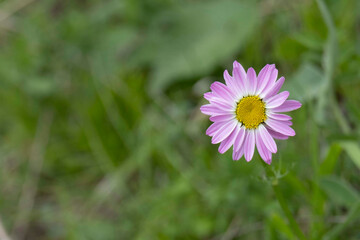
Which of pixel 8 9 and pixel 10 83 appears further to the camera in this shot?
pixel 8 9

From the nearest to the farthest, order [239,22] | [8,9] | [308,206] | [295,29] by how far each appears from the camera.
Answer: [308,206], [295,29], [239,22], [8,9]

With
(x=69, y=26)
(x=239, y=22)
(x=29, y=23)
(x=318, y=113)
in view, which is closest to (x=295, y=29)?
(x=239, y=22)

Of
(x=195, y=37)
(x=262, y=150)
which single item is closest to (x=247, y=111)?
(x=262, y=150)

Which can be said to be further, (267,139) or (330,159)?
(330,159)

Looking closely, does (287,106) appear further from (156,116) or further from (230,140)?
(156,116)

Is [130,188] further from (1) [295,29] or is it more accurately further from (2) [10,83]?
(1) [295,29]

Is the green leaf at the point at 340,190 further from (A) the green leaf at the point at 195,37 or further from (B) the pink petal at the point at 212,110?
(A) the green leaf at the point at 195,37

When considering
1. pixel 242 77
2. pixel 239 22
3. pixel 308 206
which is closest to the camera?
pixel 242 77
